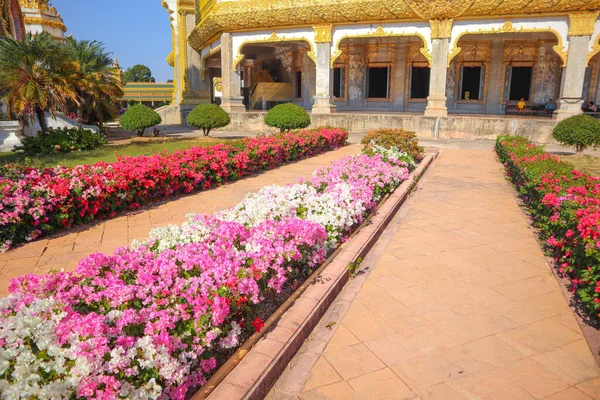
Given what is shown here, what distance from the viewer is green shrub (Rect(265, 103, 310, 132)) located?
14375mm

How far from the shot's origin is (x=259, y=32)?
1903cm

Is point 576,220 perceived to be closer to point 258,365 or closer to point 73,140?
point 258,365

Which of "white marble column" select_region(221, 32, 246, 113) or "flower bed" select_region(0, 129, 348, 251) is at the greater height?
"white marble column" select_region(221, 32, 246, 113)

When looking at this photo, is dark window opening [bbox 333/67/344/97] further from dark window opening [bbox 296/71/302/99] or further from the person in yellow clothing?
the person in yellow clothing

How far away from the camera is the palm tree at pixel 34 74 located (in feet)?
36.9

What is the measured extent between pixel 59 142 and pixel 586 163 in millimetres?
14739

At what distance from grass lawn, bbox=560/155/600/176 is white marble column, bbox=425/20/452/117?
225 inches

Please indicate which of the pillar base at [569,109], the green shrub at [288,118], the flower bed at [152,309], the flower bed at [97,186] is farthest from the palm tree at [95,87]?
the pillar base at [569,109]

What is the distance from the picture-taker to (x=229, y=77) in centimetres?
1953

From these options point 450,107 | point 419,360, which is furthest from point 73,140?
point 450,107

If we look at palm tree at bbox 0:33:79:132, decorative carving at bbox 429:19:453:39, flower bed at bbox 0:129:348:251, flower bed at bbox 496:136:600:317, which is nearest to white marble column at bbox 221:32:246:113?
palm tree at bbox 0:33:79:132

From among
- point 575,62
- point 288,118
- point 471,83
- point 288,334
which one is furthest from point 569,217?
point 471,83

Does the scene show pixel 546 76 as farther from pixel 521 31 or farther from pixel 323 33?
pixel 323 33

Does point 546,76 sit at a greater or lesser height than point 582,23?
lesser
